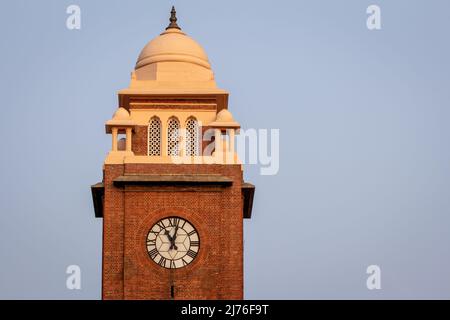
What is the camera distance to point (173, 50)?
58656 mm

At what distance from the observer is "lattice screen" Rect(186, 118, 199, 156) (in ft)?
188

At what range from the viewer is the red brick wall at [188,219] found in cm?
5422

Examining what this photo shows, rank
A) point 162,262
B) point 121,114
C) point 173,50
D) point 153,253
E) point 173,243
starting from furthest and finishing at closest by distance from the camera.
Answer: point 173,50
point 121,114
point 173,243
point 153,253
point 162,262

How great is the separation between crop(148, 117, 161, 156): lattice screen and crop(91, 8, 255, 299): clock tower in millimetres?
33

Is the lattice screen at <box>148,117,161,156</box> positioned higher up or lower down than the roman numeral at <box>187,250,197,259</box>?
higher up

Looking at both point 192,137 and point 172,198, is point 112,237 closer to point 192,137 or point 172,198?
point 172,198

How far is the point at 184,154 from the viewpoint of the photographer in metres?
56.9

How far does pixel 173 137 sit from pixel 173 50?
125 inches

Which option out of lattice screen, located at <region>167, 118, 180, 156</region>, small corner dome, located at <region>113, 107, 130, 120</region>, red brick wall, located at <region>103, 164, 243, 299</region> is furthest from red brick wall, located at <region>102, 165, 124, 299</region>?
lattice screen, located at <region>167, 118, 180, 156</region>

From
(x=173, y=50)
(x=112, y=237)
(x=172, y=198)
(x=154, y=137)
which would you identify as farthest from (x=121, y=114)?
(x=112, y=237)

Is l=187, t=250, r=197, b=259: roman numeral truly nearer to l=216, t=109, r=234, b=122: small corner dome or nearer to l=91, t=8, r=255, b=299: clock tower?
l=91, t=8, r=255, b=299: clock tower
